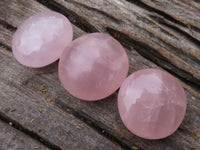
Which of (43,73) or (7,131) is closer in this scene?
(7,131)

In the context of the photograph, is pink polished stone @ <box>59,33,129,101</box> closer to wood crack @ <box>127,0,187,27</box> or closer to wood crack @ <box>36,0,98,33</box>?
wood crack @ <box>36,0,98,33</box>

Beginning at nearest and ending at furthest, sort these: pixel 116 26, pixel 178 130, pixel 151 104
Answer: pixel 151 104 < pixel 178 130 < pixel 116 26

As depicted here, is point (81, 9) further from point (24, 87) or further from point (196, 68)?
point (196, 68)

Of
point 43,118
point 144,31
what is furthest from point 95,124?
point 144,31

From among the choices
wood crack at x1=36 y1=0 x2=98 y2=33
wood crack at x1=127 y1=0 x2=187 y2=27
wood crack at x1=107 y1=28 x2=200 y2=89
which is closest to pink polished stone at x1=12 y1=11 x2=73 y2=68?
wood crack at x1=36 y1=0 x2=98 y2=33

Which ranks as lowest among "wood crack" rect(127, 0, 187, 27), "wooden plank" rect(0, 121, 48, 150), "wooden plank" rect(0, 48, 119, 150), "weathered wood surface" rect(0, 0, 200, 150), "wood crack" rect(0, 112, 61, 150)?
"wooden plank" rect(0, 121, 48, 150)

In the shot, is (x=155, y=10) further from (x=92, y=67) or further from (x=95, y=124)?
(x=95, y=124)

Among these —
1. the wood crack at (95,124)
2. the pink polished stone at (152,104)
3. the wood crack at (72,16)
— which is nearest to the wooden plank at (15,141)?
the wood crack at (95,124)

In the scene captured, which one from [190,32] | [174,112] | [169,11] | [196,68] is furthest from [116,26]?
[174,112]
